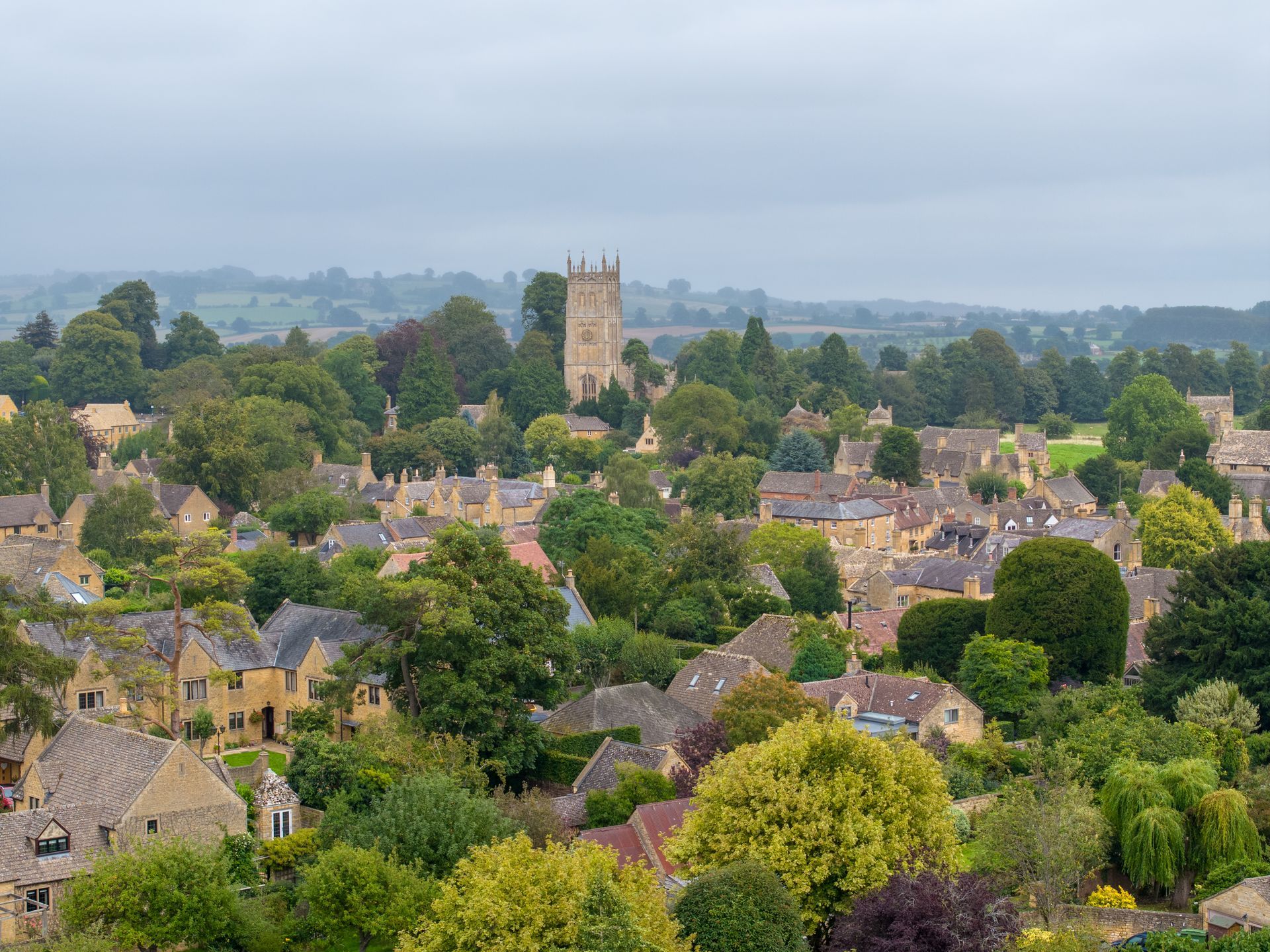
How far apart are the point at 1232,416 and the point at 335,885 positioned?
115 meters

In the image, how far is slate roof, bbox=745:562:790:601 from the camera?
59.6 metres

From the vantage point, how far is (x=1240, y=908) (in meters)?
32.7

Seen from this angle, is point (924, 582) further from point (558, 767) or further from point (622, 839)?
point (622, 839)

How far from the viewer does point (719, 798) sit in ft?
104

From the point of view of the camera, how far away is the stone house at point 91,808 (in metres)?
31.4

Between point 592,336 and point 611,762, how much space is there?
94.8 metres

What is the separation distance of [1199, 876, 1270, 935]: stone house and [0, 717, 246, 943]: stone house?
1979 cm

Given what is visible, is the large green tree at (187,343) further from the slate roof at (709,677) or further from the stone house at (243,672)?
the slate roof at (709,677)

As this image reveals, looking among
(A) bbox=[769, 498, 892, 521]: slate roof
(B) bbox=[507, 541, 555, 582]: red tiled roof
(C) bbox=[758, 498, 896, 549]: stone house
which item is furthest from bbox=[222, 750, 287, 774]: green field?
(A) bbox=[769, 498, 892, 521]: slate roof

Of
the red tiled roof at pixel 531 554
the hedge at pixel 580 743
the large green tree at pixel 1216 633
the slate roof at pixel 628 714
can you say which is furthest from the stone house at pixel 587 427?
the hedge at pixel 580 743

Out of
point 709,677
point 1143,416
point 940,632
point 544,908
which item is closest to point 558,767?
point 709,677

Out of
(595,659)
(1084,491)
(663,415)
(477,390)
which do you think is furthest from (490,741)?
(477,390)

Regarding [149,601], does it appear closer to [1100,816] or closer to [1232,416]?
[1100,816]

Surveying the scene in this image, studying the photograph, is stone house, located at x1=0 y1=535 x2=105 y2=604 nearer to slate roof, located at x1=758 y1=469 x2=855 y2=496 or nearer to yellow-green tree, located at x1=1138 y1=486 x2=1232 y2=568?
slate roof, located at x1=758 y1=469 x2=855 y2=496
